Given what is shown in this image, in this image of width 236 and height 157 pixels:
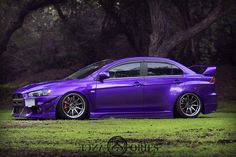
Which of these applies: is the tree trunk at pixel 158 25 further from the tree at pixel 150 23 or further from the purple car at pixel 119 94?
the purple car at pixel 119 94

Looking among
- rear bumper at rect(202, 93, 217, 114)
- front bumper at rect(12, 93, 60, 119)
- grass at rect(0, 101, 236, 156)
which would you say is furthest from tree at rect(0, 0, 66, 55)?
grass at rect(0, 101, 236, 156)

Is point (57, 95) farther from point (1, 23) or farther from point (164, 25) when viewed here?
point (1, 23)

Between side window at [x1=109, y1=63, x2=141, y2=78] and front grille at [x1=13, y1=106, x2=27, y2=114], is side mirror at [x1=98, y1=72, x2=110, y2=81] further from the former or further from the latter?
front grille at [x1=13, y1=106, x2=27, y2=114]

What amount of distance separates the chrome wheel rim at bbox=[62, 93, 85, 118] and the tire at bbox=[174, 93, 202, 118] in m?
2.11

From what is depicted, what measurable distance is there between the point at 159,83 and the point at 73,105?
6.39ft

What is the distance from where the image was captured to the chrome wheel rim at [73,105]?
1320cm

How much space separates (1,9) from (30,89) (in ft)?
54.3

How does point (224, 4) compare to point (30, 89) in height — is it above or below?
above

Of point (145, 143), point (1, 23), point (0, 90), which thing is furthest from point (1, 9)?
point (145, 143)

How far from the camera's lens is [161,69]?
14.0 meters

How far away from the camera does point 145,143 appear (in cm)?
783

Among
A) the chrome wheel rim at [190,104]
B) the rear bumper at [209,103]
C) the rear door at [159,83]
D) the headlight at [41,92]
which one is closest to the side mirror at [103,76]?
the rear door at [159,83]

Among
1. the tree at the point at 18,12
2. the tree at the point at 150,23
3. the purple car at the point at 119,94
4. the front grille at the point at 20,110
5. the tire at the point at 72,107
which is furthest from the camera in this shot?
the tree at the point at 18,12

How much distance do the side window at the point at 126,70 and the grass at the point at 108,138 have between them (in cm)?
202
